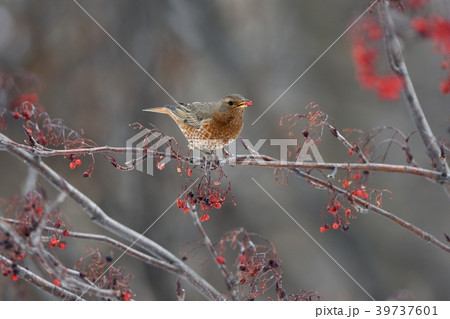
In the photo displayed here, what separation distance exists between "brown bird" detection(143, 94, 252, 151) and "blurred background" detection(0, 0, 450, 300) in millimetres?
2503

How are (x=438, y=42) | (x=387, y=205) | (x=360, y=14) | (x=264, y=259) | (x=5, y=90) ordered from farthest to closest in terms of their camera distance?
(x=387, y=205), (x=5, y=90), (x=360, y=14), (x=438, y=42), (x=264, y=259)

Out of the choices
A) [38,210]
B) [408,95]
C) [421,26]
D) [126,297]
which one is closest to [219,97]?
[408,95]

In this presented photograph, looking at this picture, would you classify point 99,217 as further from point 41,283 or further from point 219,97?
point 219,97

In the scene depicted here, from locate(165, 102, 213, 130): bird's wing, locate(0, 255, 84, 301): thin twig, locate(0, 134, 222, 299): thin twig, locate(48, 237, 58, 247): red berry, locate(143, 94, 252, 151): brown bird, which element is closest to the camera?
locate(0, 255, 84, 301): thin twig

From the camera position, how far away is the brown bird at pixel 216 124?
14.2 feet

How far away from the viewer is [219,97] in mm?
7422

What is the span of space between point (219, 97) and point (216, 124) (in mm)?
3093

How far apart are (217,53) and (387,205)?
3049mm

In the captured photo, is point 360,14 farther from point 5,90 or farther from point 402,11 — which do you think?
point 5,90

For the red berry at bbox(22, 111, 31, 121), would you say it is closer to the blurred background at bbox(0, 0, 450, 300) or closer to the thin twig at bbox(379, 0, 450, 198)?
the thin twig at bbox(379, 0, 450, 198)

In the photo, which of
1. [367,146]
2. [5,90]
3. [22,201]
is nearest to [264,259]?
[367,146]

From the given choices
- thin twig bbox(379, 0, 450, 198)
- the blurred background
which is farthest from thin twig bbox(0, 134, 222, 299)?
the blurred background

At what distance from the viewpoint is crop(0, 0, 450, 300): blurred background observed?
23.4ft

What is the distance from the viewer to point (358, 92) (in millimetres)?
7566
